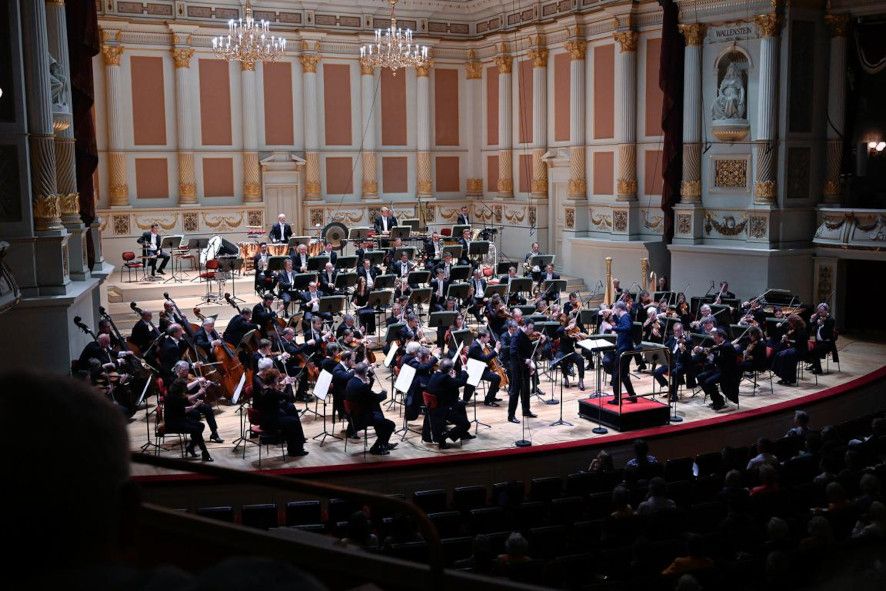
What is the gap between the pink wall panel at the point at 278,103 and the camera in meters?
27.5

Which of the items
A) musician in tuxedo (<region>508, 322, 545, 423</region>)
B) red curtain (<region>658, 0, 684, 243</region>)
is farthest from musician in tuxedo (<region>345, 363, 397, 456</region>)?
red curtain (<region>658, 0, 684, 243</region>)

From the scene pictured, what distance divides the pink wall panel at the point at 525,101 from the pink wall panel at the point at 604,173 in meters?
3.38

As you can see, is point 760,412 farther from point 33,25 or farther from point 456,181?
point 456,181

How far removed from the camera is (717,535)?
7680 mm

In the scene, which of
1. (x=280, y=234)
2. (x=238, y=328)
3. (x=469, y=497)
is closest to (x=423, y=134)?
(x=280, y=234)

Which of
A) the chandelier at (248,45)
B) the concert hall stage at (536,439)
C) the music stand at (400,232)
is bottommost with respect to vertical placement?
the concert hall stage at (536,439)

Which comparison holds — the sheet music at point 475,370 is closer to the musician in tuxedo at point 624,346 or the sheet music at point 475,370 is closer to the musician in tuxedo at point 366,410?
the musician in tuxedo at point 366,410

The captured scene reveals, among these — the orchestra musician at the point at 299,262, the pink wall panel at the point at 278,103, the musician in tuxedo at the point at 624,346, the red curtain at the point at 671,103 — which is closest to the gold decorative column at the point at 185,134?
the pink wall panel at the point at 278,103

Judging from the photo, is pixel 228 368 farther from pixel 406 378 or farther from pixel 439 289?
pixel 439 289

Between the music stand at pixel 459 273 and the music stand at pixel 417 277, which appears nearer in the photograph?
the music stand at pixel 417 277

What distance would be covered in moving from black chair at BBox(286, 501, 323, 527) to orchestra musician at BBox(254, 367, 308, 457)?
253 cm

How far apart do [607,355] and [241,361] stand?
637cm

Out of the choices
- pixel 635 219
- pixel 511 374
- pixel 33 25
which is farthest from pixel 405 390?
pixel 635 219

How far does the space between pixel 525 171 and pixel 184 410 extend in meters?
18.3
